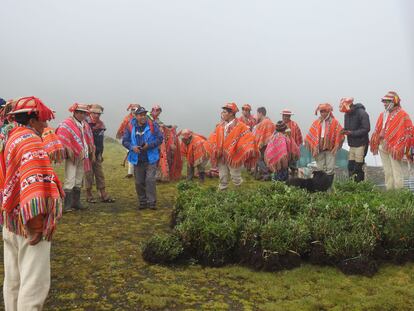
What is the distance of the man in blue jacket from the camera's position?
9031mm

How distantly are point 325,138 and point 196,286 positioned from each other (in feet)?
21.0

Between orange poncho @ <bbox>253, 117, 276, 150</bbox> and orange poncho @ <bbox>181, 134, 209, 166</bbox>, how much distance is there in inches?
64.5

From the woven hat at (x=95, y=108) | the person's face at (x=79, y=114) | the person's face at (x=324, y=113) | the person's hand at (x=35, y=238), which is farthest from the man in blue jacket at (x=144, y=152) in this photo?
the person's hand at (x=35, y=238)

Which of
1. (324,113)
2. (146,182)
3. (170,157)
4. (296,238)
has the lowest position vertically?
(296,238)

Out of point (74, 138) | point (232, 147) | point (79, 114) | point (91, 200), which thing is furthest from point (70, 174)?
point (232, 147)

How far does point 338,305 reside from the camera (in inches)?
178

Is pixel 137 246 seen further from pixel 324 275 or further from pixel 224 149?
pixel 224 149

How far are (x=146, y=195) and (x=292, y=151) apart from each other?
330cm

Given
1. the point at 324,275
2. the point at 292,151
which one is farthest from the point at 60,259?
the point at 292,151

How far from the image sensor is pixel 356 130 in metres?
10.5

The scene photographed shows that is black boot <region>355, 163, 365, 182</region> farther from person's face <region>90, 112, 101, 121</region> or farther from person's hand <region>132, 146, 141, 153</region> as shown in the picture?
person's face <region>90, 112, 101, 121</region>

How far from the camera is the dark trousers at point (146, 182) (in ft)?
29.9

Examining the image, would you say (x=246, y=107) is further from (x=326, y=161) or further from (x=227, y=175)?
(x=227, y=175)

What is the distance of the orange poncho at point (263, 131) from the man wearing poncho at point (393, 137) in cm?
362
